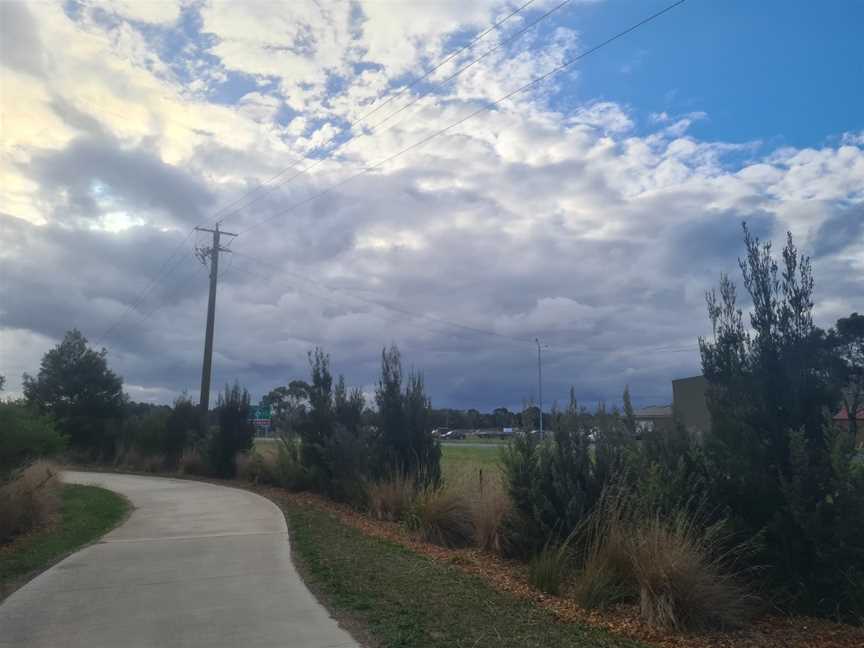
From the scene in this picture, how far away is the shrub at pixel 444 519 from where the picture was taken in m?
11.5

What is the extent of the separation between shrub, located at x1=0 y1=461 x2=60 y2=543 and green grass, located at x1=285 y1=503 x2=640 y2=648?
4577 millimetres

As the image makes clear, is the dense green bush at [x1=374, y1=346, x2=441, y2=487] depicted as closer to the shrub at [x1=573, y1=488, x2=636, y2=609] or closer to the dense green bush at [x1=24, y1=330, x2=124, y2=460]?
the shrub at [x1=573, y1=488, x2=636, y2=609]

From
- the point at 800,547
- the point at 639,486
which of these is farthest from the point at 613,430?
the point at 800,547

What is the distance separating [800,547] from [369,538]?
6136 mm

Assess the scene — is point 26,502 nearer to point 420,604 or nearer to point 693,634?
point 420,604

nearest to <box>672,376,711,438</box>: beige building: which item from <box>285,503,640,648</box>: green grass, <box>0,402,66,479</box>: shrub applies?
<box>285,503,640,648</box>: green grass

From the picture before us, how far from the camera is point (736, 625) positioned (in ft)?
22.4

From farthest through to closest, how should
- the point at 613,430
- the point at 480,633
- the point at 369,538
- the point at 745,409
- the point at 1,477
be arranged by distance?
the point at 1,477, the point at 369,538, the point at 613,430, the point at 745,409, the point at 480,633

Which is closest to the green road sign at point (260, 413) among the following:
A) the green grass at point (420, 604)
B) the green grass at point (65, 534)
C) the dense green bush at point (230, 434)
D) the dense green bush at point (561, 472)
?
the dense green bush at point (230, 434)

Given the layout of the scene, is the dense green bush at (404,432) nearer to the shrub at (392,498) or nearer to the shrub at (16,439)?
the shrub at (392,498)

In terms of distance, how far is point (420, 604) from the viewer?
7266mm

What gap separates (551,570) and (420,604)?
1686 millimetres

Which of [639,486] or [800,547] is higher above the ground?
[639,486]

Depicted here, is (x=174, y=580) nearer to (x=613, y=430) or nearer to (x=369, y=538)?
(x=369, y=538)
